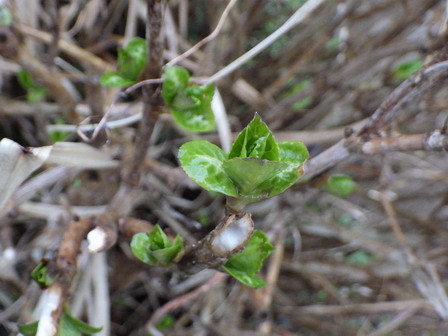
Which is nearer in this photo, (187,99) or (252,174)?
(252,174)

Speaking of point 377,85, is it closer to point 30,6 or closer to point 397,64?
point 397,64

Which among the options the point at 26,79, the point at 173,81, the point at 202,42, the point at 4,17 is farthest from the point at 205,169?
the point at 26,79

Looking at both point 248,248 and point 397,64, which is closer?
point 248,248

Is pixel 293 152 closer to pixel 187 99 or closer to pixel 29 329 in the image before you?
pixel 187 99

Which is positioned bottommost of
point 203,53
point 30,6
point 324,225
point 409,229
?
point 409,229

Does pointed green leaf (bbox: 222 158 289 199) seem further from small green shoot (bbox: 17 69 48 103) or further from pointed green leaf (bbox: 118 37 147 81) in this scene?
small green shoot (bbox: 17 69 48 103)

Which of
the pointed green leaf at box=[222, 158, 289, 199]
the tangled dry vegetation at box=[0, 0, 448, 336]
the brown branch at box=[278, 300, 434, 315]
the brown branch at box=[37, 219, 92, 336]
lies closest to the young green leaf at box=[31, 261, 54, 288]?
the brown branch at box=[37, 219, 92, 336]

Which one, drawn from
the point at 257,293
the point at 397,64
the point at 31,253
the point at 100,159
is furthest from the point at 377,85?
the point at 31,253
